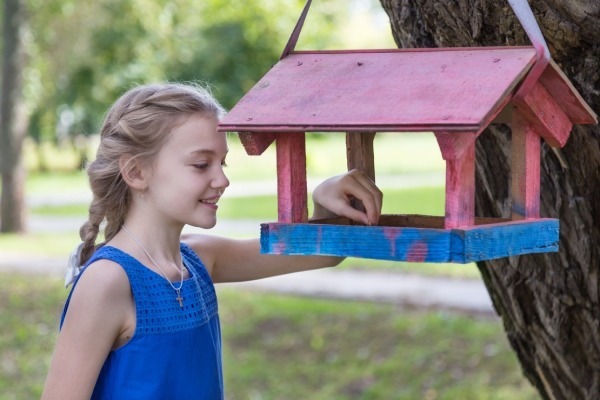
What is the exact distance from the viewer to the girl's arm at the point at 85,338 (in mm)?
2055

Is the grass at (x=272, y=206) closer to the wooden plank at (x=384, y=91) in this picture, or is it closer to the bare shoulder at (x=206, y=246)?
the bare shoulder at (x=206, y=246)

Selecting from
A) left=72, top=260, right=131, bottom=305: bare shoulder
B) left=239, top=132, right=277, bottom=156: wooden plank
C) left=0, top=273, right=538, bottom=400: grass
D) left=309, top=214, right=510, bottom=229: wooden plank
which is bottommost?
left=0, top=273, right=538, bottom=400: grass

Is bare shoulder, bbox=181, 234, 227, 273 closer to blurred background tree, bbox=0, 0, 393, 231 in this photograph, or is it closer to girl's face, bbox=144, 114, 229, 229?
girl's face, bbox=144, 114, 229, 229

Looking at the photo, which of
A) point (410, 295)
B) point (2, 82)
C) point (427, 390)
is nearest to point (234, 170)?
point (2, 82)

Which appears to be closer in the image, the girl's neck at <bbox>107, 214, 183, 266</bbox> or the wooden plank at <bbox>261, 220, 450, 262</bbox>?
the wooden plank at <bbox>261, 220, 450, 262</bbox>

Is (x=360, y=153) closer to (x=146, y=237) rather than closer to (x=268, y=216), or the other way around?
(x=146, y=237)

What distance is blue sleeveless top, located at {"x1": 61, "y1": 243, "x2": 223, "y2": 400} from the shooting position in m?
2.15

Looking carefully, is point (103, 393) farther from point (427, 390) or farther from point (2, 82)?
point (2, 82)

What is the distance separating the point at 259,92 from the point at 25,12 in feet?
34.6

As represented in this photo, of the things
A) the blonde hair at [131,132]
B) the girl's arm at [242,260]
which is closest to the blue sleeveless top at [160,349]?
the blonde hair at [131,132]

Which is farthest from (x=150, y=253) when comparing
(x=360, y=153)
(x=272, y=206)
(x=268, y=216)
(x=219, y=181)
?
(x=272, y=206)

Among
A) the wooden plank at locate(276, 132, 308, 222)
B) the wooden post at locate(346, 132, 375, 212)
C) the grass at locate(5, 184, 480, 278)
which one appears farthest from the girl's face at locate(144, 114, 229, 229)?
the grass at locate(5, 184, 480, 278)

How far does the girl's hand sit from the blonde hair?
0.94ft

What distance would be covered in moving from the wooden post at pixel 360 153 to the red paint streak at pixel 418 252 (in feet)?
1.62
